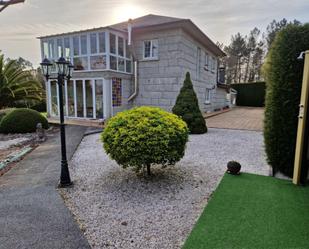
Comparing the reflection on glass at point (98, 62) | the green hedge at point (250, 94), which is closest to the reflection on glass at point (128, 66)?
the reflection on glass at point (98, 62)

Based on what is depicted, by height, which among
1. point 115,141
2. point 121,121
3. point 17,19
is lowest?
point 115,141

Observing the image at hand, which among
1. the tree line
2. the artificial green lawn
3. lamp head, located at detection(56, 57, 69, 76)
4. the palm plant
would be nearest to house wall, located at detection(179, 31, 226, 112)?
lamp head, located at detection(56, 57, 69, 76)

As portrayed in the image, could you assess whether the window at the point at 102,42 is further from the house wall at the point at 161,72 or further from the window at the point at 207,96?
the window at the point at 207,96

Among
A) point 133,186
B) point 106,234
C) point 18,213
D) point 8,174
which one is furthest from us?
point 8,174

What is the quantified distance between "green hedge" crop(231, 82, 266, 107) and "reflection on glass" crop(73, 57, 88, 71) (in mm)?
19656

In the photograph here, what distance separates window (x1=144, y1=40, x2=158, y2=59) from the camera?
38.1ft

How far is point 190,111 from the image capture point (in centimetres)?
869

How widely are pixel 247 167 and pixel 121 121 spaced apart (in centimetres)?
294

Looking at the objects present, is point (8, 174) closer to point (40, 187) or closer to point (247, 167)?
point (40, 187)

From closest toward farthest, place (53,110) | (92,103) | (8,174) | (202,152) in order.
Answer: (8,174)
(202,152)
(92,103)
(53,110)

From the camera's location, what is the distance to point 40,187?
384 cm

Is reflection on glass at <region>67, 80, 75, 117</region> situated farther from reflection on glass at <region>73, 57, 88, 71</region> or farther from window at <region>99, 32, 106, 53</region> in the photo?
window at <region>99, 32, 106, 53</region>

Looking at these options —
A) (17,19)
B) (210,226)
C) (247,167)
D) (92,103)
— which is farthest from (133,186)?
(17,19)

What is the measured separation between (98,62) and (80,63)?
4.17ft
